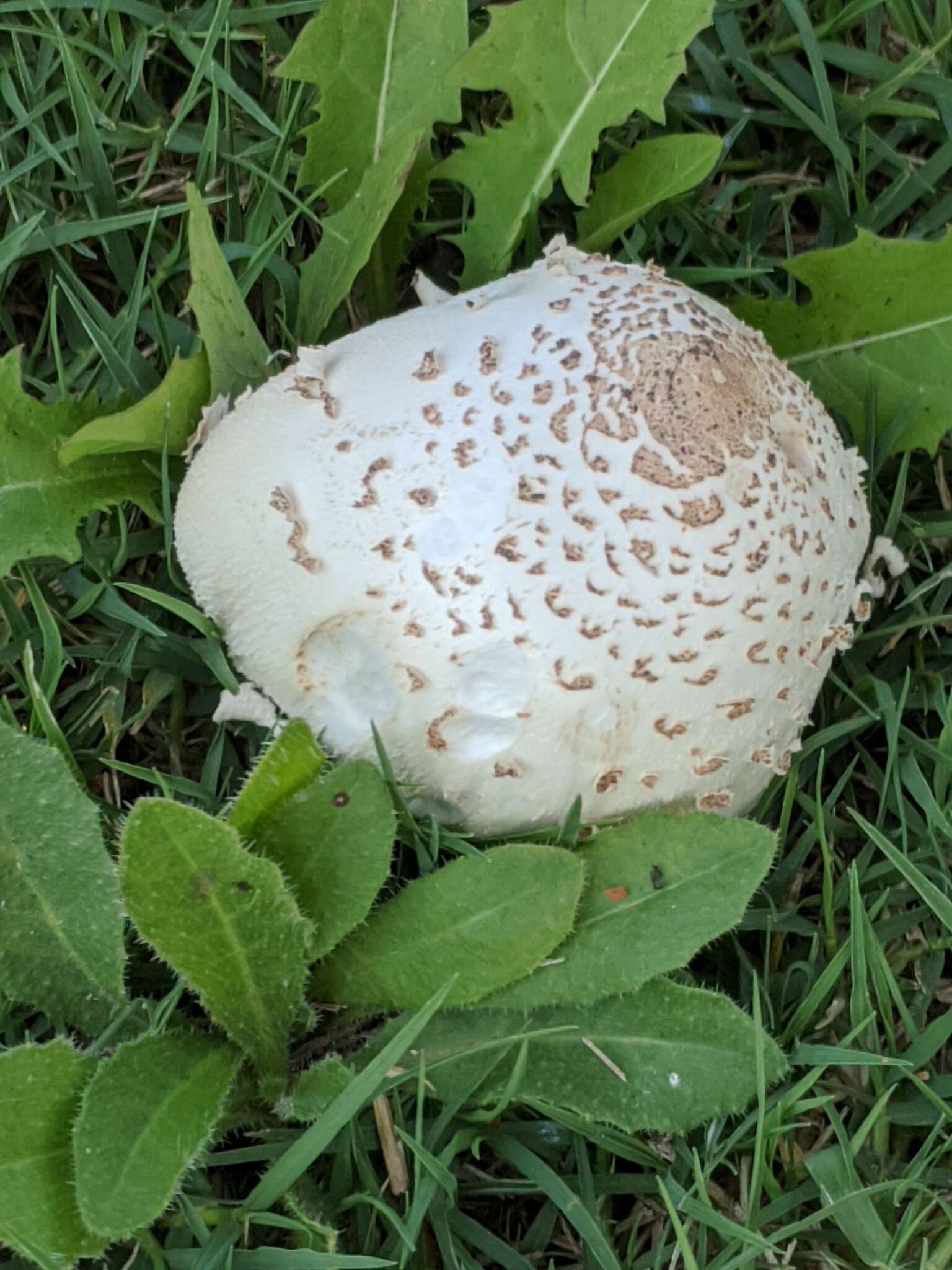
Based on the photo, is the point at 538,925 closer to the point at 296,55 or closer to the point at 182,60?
the point at 296,55

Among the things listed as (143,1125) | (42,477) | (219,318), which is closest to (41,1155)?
(143,1125)

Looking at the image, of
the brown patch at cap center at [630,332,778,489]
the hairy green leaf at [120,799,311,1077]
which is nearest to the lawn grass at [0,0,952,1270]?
the hairy green leaf at [120,799,311,1077]

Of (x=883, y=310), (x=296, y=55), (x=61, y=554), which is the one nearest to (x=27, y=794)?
(x=61, y=554)

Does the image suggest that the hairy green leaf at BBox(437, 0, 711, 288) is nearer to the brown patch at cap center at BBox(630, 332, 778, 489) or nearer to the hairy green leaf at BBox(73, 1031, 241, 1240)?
the brown patch at cap center at BBox(630, 332, 778, 489)

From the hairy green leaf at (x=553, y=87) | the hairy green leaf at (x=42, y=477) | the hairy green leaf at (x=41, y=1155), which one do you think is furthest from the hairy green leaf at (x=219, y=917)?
the hairy green leaf at (x=553, y=87)

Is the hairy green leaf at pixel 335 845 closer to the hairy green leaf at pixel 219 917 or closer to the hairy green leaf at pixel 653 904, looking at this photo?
the hairy green leaf at pixel 219 917
